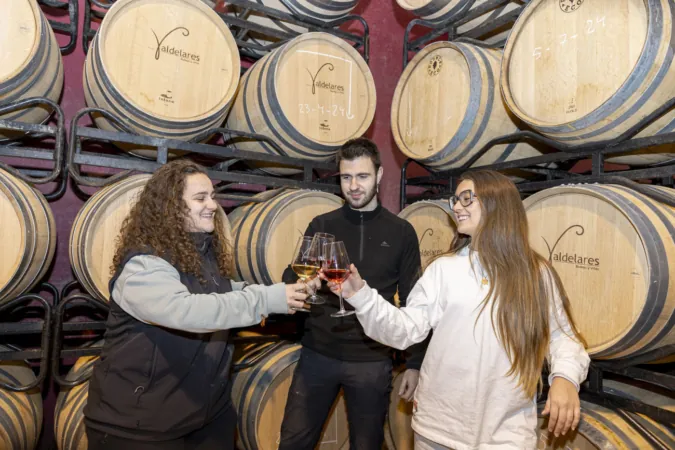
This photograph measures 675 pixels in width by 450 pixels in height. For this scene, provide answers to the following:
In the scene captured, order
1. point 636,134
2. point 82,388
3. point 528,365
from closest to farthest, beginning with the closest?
1. point 528,365
2. point 636,134
3. point 82,388

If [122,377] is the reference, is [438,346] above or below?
above

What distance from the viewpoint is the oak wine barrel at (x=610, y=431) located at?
Result: 71.2 inches

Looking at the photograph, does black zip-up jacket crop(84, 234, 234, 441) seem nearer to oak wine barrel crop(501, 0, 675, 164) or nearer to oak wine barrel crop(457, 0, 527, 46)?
oak wine barrel crop(501, 0, 675, 164)

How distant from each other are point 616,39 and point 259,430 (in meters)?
2.57

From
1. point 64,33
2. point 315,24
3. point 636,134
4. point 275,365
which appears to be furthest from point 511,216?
point 64,33

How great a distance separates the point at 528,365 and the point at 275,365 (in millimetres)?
1590

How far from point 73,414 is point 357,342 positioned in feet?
5.03

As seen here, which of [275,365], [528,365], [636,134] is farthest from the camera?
[275,365]

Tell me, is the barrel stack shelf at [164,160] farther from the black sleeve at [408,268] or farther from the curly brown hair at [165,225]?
the black sleeve at [408,268]

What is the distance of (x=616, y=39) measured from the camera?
1980 mm

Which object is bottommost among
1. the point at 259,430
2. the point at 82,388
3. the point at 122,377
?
the point at 259,430

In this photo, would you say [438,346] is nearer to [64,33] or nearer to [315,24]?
[315,24]

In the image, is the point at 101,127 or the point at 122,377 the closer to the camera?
the point at 122,377

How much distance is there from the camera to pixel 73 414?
8.21 feet
